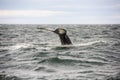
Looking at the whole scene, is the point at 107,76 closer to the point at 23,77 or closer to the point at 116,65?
the point at 116,65

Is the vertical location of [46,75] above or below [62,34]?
below

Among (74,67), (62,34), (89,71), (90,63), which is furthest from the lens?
(62,34)

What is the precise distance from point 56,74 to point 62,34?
23.0ft

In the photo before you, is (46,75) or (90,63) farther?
(90,63)

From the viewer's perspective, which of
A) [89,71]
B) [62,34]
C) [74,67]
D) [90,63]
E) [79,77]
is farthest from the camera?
[62,34]

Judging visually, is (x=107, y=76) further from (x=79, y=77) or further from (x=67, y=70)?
(x=67, y=70)

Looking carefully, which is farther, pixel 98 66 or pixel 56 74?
pixel 98 66

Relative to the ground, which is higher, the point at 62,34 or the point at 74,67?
the point at 62,34

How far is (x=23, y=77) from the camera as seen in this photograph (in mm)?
7730

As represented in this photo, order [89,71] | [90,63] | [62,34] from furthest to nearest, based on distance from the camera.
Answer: [62,34] < [90,63] < [89,71]

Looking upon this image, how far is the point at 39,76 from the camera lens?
7.86 metres

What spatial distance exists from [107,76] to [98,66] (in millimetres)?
1814

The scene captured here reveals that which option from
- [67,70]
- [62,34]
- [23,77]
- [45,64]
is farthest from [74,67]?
[62,34]

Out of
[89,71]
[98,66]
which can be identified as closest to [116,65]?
[98,66]
